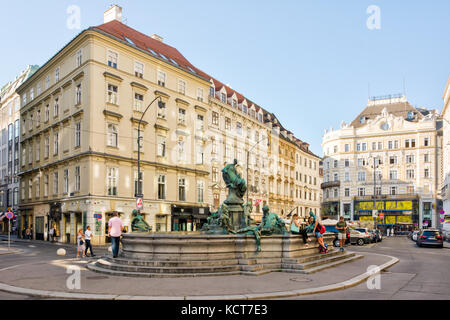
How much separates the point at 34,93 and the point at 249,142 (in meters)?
24.6

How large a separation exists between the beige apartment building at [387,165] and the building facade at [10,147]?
53847 mm

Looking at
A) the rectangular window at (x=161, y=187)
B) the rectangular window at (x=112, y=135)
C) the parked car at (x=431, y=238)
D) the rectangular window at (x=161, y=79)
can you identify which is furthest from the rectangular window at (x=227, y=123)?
the parked car at (x=431, y=238)

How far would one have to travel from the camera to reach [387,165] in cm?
7631

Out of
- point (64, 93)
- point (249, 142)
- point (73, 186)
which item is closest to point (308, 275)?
point (73, 186)

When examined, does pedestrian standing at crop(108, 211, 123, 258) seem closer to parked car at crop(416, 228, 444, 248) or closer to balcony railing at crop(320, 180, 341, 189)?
parked car at crop(416, 228, 444, 248)

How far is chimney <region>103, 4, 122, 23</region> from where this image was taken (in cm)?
4338

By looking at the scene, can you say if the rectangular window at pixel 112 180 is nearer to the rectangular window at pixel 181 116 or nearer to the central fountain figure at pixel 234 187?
the rectangular window at pixel 181 116

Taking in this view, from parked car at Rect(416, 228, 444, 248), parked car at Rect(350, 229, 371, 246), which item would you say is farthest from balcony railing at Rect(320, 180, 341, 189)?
parked car at Rect(416, 228, 444, 248)

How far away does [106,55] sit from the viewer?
111ft

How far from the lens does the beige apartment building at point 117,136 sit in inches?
1297

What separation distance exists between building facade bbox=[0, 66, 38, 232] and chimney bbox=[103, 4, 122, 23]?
58.4ft

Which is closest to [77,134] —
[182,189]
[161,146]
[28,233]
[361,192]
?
[161,146]

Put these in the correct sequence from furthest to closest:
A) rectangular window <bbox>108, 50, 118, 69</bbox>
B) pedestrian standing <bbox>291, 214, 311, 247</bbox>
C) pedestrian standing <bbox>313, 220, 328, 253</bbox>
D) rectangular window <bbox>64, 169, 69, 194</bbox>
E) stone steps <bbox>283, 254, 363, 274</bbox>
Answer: rectangular window <bbox>64, 169, 69, 194</bbox>
rectangular window <bbox>108, 50, 118, 69</bbox>
pedestrian standing <bbox>313, 220, 328, 253</bbox>
pedestrian standing <bbox>291, 214, 311, 247</bbox>
stone steps <bbox>283, 254, 363, 274</bbox>
